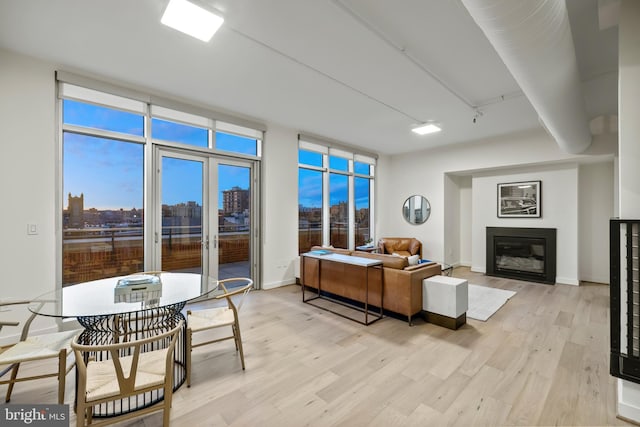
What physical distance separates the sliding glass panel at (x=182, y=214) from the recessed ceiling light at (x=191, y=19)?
2.18 meters

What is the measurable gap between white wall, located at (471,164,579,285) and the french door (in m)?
5.25

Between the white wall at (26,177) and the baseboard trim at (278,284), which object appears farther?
the baseboard trim at (278,284)

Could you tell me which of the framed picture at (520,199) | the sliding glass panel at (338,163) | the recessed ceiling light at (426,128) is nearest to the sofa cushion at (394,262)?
the recessed ceiling light at (426,128)

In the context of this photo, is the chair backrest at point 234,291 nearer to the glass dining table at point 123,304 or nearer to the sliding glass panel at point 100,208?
the glass dining table at point 123,304

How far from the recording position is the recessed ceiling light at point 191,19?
221 cm

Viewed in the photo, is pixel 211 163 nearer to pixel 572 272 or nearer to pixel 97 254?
pixel 97 254

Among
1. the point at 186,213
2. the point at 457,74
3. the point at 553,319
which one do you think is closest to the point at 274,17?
the point at 457,74

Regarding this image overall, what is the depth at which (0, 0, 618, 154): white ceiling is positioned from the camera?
2.36m

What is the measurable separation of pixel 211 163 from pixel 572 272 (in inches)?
271

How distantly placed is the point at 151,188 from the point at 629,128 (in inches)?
191

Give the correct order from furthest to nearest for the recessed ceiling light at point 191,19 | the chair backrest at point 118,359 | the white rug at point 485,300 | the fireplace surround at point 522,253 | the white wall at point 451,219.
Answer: the white wall at point 451,219 < the fireplace surround at point 522,253 < the white rug at point 485,300 < the recessed ceiling light at point 191,19 < the chair backrest at point 118,359

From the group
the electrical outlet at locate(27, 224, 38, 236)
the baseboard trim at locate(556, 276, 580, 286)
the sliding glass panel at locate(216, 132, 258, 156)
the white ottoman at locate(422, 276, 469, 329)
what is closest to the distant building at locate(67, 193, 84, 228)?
the electrical outlet at locate(27, 224, 38, 236)

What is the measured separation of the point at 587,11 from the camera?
2.36 m

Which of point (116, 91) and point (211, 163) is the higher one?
point (116, 91)
